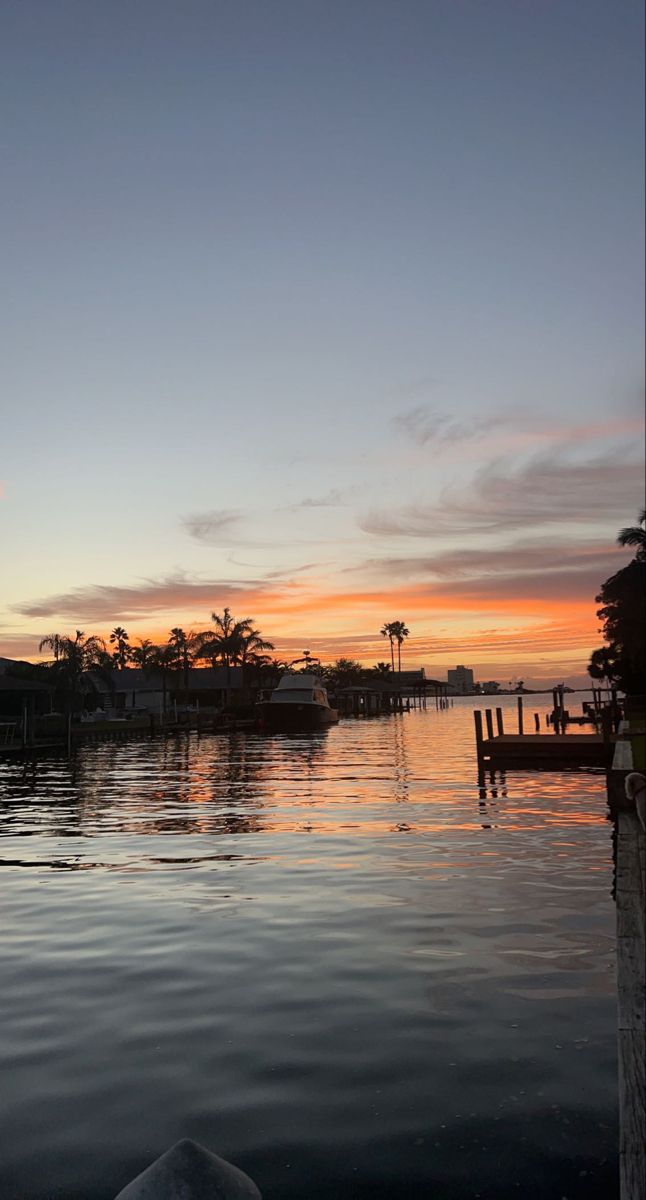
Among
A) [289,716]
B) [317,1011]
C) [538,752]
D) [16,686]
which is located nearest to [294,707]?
[289,716]

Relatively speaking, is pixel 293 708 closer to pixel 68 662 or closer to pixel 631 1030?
pixel 68 662

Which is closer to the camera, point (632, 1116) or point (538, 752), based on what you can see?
point (632, 1116)

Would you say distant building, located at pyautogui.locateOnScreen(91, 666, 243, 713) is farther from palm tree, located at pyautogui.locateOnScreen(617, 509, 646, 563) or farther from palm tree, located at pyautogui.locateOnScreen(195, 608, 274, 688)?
palm tree, located at pyautogui.locateOnScreen(617, 509, 646, 563)

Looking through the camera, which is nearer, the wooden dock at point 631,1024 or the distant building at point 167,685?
the wooden dock at point 631,1024

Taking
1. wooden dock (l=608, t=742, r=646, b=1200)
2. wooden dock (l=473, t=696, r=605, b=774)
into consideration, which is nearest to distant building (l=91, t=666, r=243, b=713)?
wooden dock (l=473, t=696, r=605, b=774)

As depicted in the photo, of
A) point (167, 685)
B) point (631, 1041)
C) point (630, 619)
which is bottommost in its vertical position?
point (631, 1041)

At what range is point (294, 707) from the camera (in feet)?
247

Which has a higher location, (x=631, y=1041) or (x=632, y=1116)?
(x=631, y=1041)

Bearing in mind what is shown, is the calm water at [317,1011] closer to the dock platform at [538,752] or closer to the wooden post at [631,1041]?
the wooden post at [631,1041]

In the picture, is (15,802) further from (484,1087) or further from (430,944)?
(484,1087)

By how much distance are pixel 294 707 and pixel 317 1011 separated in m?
67.3

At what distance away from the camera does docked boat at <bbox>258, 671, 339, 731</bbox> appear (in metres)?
75.7

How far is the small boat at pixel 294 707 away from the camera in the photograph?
7569 cm

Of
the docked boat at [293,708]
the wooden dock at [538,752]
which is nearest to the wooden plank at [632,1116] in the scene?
the wooden dock at [538,752]
